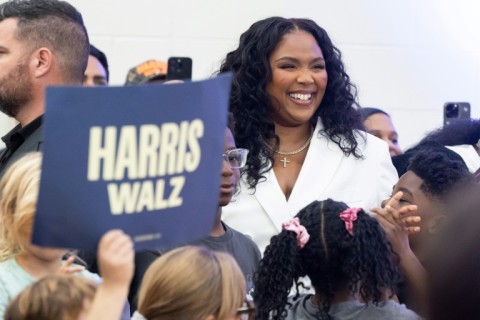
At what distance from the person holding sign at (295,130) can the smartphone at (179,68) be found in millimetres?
600

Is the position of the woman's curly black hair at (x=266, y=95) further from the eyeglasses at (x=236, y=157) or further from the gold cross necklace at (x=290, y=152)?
the eyeglasses at (x=236, y=157)

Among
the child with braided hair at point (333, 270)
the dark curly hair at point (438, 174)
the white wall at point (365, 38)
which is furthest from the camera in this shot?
the white wall at point (365, 38)

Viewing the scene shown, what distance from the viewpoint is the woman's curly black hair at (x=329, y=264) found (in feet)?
10.7

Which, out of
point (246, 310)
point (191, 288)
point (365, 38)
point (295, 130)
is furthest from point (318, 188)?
point (365, 38)

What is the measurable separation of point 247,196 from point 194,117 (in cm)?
175

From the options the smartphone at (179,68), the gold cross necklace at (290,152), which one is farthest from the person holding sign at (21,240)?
the smartphone at (179,68)

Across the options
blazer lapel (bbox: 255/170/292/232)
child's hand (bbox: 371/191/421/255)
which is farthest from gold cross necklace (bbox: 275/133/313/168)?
child's hand (bbox: 371/191/421/255)

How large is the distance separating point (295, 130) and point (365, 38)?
2.49m

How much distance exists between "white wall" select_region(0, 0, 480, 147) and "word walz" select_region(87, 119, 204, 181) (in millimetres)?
4059

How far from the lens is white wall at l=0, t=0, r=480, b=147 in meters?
6.38

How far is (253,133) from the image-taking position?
4.16m

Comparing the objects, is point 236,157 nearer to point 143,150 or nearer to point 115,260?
point 143,150

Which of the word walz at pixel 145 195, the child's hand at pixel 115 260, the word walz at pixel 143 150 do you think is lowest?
the child's hand at pixel 115 260

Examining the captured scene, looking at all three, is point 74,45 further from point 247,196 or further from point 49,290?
point 49,290
